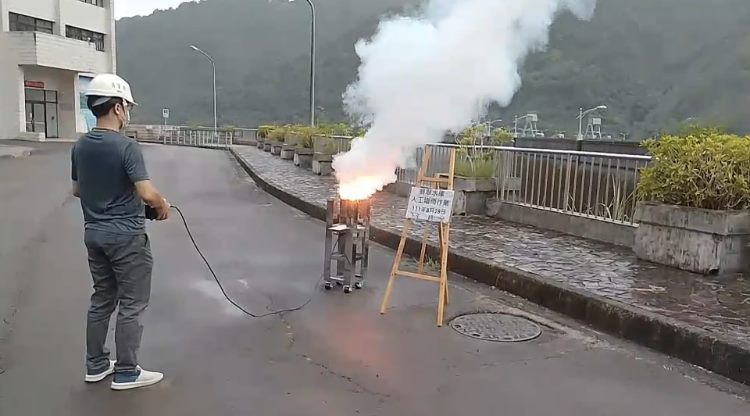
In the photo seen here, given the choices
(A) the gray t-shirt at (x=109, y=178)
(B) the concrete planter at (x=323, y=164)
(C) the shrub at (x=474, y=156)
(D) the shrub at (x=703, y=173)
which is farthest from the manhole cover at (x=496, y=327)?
(B) the concrete planter at (x=323, y=164)

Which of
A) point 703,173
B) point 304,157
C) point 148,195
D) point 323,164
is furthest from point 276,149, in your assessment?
point 148,195

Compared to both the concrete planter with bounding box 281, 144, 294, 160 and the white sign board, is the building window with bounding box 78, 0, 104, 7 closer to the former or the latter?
the concrete planter with bounding box 281, 144, 294, 160

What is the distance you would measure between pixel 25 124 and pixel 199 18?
2038 inches

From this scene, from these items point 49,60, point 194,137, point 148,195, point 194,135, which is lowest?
point 194,137

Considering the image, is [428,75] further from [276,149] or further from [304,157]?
[276,149]

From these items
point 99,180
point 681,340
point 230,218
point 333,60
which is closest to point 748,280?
point 681,340

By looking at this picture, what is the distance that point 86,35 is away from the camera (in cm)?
4597

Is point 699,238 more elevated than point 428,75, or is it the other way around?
point 428,75

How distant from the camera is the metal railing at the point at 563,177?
885 centimetres

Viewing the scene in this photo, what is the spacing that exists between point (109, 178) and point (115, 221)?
271 mm

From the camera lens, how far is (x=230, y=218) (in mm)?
11688

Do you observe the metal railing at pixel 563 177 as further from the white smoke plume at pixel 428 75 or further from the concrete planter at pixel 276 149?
the concrete planter at pixel 276 149

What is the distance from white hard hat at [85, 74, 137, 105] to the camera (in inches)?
156

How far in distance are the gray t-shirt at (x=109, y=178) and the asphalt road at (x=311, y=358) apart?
3.53ft
